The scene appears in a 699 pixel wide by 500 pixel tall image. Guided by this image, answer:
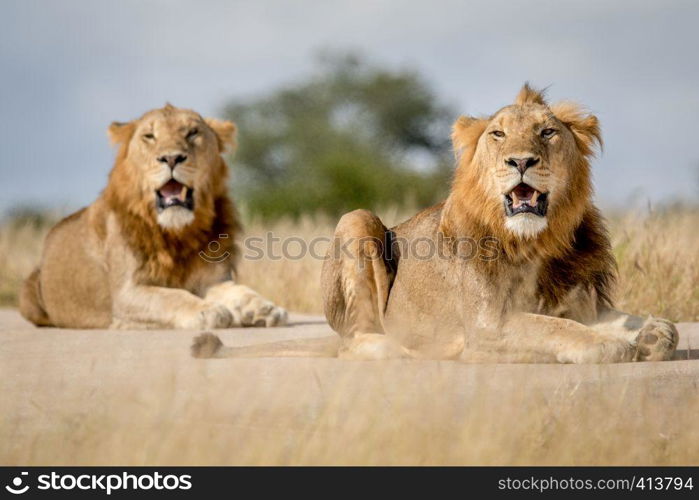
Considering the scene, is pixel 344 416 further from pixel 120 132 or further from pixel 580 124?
pixel 120 132

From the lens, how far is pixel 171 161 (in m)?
9.26

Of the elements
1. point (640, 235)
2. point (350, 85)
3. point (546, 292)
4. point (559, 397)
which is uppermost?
point (350, 85)

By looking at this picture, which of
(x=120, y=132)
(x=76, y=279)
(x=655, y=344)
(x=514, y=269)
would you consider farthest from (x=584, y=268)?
(x=76, y=279)

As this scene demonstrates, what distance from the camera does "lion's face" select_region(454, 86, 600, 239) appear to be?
6023mm

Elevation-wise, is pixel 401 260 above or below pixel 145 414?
above

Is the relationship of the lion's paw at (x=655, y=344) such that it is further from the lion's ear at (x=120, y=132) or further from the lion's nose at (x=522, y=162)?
the lion's ear at (x=120, y=132)

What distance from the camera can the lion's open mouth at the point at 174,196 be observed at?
9.30 meters

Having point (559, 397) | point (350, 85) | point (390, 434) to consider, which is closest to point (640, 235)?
point (559, 397)

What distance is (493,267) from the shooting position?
20.2ft

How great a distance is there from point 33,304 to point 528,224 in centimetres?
546

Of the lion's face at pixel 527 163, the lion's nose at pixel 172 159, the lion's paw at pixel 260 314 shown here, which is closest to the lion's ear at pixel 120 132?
the lion's nose at pixel 172 159

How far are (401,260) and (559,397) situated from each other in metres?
2.13

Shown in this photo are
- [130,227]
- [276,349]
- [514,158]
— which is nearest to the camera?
[514,158]

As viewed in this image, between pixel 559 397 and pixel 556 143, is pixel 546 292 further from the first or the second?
pixel 559 397
